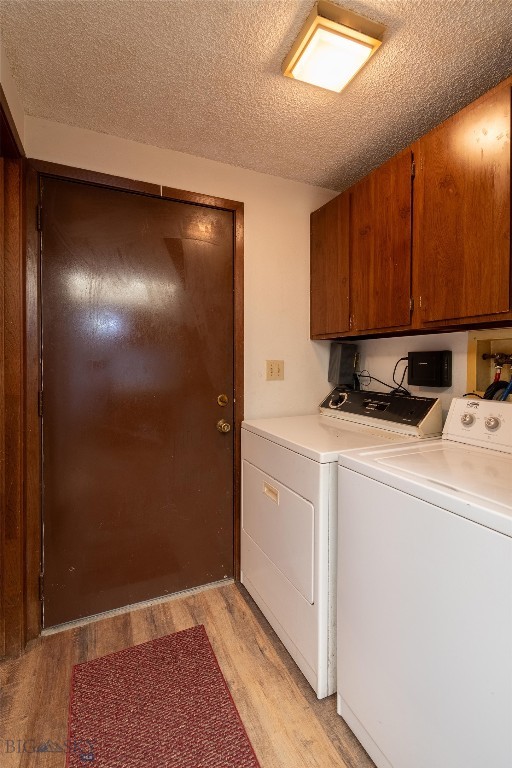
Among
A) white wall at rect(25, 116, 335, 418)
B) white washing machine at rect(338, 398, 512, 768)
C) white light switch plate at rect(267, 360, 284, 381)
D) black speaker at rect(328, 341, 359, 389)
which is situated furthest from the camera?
black speaker at rect(328, 341, 359, 389)

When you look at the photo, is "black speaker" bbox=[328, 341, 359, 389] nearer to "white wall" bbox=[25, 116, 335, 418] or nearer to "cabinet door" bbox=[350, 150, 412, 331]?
"white wall" bbox=[25, 116, 335, 418]

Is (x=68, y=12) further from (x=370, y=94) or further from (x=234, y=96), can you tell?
(x=370, y=94)

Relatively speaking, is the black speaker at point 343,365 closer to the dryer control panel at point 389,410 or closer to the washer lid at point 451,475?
the dryer control panel at point 389,410

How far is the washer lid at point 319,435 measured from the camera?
1297 millimetres

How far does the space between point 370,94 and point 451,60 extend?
0.94 ft

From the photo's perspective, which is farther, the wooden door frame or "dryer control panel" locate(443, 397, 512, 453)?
the wooden door frame

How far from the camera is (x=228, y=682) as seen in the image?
134 centimetres

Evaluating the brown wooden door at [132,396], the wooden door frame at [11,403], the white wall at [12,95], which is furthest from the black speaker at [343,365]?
the white wall at [12,95]

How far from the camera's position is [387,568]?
98cm

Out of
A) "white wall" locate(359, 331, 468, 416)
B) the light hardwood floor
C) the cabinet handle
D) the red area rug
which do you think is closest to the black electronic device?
"white wall" locate(359, 331, 468, 416)

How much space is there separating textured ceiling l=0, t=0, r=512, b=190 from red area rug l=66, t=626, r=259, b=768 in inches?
91.0

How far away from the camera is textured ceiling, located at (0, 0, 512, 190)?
3.56 ft

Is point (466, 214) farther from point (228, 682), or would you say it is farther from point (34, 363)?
point (228, 682)

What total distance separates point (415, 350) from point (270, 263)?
95 cm
